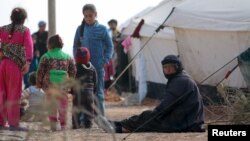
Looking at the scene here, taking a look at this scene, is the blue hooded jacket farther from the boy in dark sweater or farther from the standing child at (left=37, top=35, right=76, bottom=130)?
the standing child at (left=37, top=35, right=76, bottom=130)

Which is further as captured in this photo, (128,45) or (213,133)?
(128,45)

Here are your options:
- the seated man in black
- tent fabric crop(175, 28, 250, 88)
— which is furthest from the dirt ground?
tent fabric crop(175, 28, 250, 88)

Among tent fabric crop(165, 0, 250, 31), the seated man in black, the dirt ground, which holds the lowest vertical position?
the dirt ground

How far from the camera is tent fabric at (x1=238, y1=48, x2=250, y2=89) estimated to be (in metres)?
12.8

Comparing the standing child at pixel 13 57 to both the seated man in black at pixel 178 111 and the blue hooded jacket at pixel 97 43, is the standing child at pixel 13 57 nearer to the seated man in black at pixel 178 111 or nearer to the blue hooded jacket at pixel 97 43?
the seated man in black at pixel 178 111

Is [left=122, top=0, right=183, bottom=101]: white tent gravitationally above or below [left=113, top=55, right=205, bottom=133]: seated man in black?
above

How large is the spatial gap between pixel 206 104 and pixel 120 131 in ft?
13.3

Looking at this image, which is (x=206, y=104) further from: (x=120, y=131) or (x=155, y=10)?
(x=155, y=10)

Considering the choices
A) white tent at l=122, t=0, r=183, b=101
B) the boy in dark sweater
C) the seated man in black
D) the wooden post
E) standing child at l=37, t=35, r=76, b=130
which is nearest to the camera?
the seated man in black

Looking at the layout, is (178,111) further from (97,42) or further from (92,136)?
(97,42)

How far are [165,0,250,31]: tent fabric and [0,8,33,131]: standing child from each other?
167 inches

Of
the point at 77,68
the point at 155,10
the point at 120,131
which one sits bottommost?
the point at 120,131

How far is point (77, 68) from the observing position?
10.8m

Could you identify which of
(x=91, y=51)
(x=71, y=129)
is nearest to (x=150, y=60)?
(x=91, y=51)
